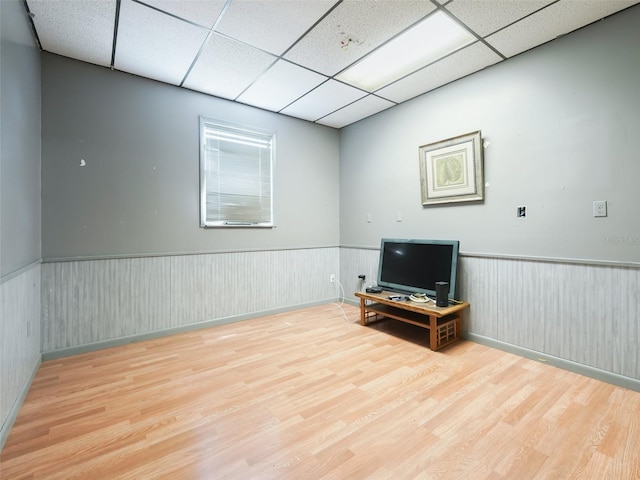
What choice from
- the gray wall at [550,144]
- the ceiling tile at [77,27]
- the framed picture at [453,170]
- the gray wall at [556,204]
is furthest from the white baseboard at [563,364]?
the ceiling tile at [77,27]

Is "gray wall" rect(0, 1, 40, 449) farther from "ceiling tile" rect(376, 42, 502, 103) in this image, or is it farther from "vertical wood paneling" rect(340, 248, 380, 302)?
"vertical wood paneling" rect(340, 248, 380, 302)

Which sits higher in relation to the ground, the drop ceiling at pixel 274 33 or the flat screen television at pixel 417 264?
the drop ceiling at pixel 274 33

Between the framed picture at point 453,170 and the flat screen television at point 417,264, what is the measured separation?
0.49m

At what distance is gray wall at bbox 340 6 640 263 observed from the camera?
2.02 metres

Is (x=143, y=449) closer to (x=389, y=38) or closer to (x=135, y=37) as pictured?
(x=135, y=37)

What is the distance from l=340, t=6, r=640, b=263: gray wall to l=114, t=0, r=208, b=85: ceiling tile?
2.41m

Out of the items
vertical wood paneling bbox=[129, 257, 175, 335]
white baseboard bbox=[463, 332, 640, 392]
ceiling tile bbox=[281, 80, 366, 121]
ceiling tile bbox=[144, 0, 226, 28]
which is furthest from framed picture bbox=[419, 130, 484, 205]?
vertical wood paneling bbox=[129, 257, 175, 335]

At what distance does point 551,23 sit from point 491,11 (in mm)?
520

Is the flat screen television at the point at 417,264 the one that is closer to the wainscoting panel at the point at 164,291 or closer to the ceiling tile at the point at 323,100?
the wainscoting panel at the point at 164,291

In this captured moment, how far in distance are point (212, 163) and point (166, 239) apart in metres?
1.01

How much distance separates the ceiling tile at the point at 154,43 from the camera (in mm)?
2070

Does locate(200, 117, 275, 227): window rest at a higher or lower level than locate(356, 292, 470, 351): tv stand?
higher

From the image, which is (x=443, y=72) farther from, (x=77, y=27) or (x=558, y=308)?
(x=77, y=27)

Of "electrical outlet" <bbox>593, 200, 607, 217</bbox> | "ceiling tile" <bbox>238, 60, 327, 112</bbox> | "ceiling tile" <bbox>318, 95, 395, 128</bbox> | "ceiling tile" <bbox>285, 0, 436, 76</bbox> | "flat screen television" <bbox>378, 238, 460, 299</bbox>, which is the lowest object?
"flat screen television" <bbox>378, 238, 460, 299</bbox>
